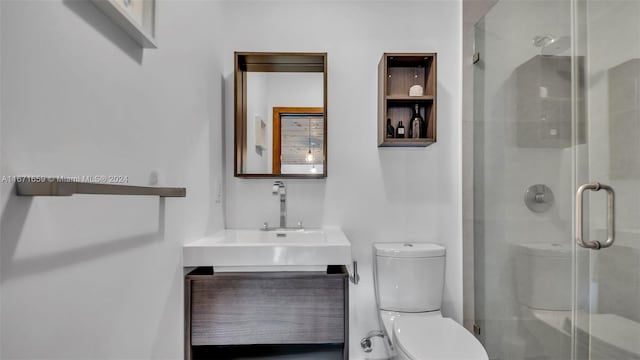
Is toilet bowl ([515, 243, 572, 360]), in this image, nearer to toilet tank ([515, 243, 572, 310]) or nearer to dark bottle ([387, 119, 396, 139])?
toilet tank ([515, 243, 572, 310])

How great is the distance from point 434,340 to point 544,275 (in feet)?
1.76

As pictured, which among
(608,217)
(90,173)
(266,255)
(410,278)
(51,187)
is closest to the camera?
(51,187)

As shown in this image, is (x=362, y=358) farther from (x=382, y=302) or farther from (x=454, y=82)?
(x=454, y=82)

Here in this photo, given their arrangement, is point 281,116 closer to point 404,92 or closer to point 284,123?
point 284,123

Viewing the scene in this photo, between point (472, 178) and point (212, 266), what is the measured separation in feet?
4.84

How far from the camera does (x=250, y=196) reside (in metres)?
1.99

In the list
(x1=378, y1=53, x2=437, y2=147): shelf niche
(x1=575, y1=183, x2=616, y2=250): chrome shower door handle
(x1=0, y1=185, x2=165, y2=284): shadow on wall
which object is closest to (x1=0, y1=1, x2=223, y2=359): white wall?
(x1=0, y1=185, x2=165, y2=284): shadow on wall

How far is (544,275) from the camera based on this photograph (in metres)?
1.44

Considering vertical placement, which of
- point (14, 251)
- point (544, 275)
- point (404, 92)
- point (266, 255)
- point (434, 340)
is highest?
point (404, 92)

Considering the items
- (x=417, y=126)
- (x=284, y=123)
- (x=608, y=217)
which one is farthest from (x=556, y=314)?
(x=284, y=123)

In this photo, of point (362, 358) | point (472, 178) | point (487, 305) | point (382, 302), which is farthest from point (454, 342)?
point (472, 178)

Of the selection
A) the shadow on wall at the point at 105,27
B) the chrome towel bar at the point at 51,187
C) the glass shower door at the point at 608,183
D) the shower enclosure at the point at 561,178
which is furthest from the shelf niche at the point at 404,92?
the chrome towel bar at the point at 51,187

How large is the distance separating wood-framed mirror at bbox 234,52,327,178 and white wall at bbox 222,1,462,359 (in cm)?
8

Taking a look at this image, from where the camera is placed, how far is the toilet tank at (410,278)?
1761 mm
